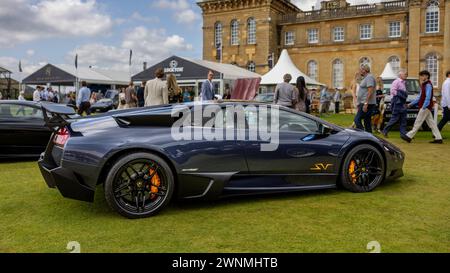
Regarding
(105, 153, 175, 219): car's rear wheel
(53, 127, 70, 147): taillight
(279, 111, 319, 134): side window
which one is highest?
(279, 111, 319, 134): side window

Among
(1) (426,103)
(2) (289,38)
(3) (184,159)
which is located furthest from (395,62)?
(3) (184,159)

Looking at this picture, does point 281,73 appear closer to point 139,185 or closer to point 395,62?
point 395,62

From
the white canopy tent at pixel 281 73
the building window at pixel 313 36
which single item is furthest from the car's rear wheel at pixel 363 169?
the building window at pixel 313 36

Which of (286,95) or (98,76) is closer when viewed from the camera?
(286,95)

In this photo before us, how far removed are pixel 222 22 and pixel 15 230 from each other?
146ft

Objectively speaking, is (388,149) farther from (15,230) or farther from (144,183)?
(15,230)

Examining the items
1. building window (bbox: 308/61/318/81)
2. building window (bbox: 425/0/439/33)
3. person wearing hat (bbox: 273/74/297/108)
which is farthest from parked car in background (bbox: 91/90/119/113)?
building window (bbox: 425/0/439/33)

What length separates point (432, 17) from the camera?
3728cm

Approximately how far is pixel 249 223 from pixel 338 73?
40.9 m

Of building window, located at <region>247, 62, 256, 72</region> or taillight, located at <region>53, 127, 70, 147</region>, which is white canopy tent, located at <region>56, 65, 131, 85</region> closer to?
building window, located at <region>247, 62, 256, 72</region>

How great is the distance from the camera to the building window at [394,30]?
130 ft

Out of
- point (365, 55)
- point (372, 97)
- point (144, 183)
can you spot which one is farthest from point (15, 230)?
point (365, 55)

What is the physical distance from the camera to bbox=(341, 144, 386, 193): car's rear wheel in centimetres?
521

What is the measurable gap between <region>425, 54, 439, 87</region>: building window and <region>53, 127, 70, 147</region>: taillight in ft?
128
